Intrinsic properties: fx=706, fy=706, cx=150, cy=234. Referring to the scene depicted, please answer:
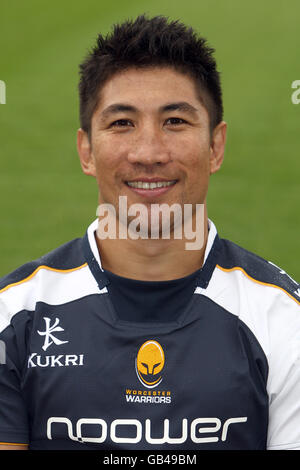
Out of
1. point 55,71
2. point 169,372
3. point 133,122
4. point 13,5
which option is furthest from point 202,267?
point 13,5

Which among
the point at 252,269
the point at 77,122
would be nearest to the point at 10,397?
the point at 252,269

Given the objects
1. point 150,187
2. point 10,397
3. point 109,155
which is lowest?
point 10,397

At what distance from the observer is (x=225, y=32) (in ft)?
26.6

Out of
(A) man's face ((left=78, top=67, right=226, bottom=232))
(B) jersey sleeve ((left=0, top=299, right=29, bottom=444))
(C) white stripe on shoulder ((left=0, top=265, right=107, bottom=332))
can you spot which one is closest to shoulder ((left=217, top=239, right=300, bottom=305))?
(A) man's face ((left=78, top=67, right=226, bottom=232))

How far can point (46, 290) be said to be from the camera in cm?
237

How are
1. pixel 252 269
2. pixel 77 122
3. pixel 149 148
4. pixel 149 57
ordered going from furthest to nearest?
pixel 77 122, pixel 252 269, pixel 149 57, pixel 149 148

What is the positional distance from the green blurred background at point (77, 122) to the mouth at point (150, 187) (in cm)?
377

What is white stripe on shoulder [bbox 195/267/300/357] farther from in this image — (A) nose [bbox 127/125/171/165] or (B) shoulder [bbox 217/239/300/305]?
(A) nose [bbox 127/125/171/165]

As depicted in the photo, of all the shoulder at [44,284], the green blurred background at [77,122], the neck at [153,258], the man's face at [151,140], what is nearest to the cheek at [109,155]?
the man's face at [151,140]

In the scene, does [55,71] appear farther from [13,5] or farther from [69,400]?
[69,400]

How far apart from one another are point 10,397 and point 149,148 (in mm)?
901

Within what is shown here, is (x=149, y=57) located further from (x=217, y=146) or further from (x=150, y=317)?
(x=150, y=317)

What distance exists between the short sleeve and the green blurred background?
12.3ft

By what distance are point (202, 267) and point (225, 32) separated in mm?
6233
